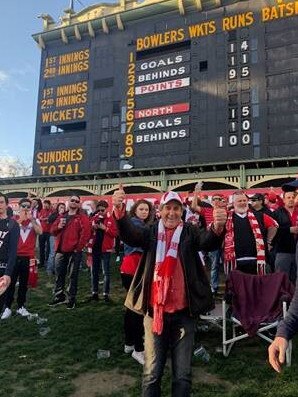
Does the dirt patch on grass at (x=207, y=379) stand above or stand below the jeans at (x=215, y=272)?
below

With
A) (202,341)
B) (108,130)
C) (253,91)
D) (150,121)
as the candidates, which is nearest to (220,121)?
(253,91)

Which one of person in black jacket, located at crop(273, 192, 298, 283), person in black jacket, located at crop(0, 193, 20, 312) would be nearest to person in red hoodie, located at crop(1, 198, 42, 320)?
person in black jacket, located at crop(0, 193, 20, 312)

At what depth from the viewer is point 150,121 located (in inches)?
1289

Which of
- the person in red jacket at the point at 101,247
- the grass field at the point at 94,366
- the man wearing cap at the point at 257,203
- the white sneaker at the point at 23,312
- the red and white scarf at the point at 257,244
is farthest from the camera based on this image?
the person in red jacket at the point at 101,247

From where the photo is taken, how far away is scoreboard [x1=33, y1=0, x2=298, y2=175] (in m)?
28.8

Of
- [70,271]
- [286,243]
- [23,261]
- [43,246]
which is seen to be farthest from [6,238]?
[43,246]

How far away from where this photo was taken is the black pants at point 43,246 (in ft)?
42.2

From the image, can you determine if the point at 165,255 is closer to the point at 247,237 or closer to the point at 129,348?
the point at 129,348

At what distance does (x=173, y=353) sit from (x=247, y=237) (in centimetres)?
316

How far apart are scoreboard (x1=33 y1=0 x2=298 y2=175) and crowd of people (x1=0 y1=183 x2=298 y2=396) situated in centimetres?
2077

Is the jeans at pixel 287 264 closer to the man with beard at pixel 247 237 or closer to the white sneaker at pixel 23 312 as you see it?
the man with beard at pixel 247 237

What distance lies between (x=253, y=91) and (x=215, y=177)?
674 cm

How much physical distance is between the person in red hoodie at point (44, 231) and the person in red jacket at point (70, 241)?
3909 mm

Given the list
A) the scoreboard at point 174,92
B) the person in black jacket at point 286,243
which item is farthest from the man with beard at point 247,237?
the scoreboard at point 174,92
